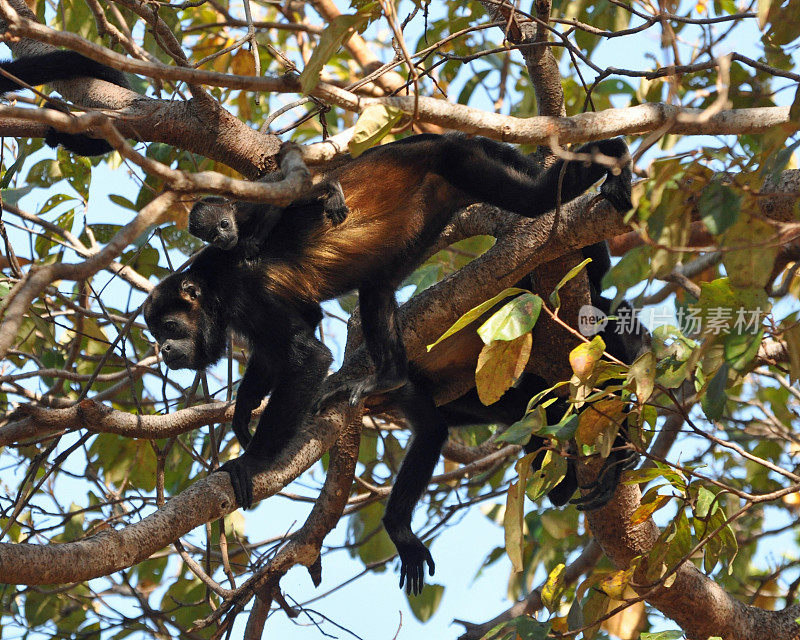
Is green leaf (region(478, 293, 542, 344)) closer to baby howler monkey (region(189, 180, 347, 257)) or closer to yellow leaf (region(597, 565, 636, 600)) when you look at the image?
yellow leaf (region(597, 565, 636, 600))

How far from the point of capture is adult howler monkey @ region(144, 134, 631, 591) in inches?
141

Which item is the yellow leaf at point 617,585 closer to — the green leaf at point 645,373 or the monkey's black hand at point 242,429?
the green leaf at point 645,373

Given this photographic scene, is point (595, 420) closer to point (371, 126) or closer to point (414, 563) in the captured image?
point (371, 126)

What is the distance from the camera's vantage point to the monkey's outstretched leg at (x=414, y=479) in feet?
13.3

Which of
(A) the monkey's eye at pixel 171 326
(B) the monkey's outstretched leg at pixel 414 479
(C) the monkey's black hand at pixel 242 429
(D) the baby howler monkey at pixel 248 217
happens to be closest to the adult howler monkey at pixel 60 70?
(D) the baby howler monkey at pixel 248 217

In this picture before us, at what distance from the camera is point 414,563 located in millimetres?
4035

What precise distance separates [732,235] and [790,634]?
2.09 metres

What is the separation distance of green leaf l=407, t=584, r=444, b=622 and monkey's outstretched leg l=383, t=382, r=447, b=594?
0.24 m

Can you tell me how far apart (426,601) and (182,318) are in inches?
75.5

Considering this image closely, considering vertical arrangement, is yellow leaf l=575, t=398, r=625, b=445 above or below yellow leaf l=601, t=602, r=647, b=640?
above

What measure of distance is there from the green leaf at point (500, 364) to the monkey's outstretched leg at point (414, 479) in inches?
64.1

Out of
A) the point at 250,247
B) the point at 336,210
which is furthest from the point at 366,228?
the point at 250,247

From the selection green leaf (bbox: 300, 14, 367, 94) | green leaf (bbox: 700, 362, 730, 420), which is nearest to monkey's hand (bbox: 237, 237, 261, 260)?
green leaf (bbox: 300, 14, 367, 94)

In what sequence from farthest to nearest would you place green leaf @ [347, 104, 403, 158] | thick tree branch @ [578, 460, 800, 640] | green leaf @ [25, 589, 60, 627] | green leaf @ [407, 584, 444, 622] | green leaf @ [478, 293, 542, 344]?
green leaf @ [407, 584, 444, 622]
green leaf @ [25, 589, 60, 627]
thick tree branch @ [578, 460, 800, 640]
green leaf @ [478, 293, 542, 344]
green leaf @ [347, 104, 403, 158]
